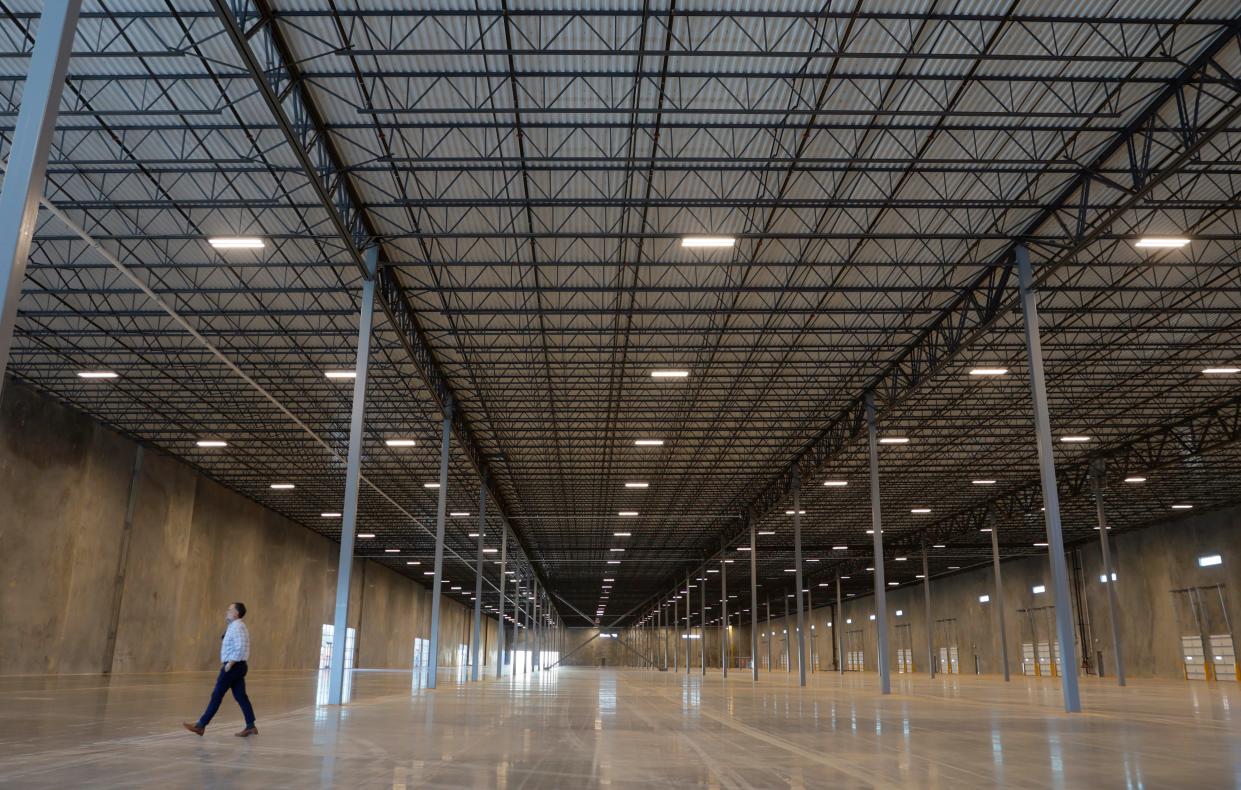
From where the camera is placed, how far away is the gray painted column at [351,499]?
64.0 feet

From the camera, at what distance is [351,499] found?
67.7ft

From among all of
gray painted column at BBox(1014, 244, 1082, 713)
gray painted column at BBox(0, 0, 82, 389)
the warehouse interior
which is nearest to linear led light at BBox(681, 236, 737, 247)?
the warehouse interior

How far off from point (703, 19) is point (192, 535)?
4333cm

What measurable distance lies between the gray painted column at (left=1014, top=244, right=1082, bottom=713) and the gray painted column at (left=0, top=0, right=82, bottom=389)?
1927 centimetres

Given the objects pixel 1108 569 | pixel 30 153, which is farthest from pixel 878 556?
pixel 30 153

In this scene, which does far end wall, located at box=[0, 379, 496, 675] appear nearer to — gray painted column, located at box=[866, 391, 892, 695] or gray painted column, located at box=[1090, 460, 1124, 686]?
gray painted column, located at box=[866, 391, 892, 695]

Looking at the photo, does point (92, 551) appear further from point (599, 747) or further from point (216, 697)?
point (599, 747)

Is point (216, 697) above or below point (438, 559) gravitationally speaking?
below

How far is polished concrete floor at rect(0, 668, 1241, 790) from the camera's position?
8766 millimetres

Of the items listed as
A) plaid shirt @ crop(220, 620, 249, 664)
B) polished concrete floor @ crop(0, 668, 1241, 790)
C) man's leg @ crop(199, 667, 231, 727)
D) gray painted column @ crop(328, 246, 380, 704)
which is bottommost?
polished concrete floor @ crop(0, 668, 1241, 790)

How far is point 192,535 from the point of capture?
47594 mm

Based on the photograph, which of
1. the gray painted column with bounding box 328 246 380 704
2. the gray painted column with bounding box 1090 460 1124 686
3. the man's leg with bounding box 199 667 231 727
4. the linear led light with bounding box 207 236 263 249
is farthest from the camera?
the gray painted column with bounding box 1090 460 1124 686

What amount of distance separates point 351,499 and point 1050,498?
17.2 metres

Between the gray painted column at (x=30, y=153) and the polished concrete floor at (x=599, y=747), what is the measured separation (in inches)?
179
